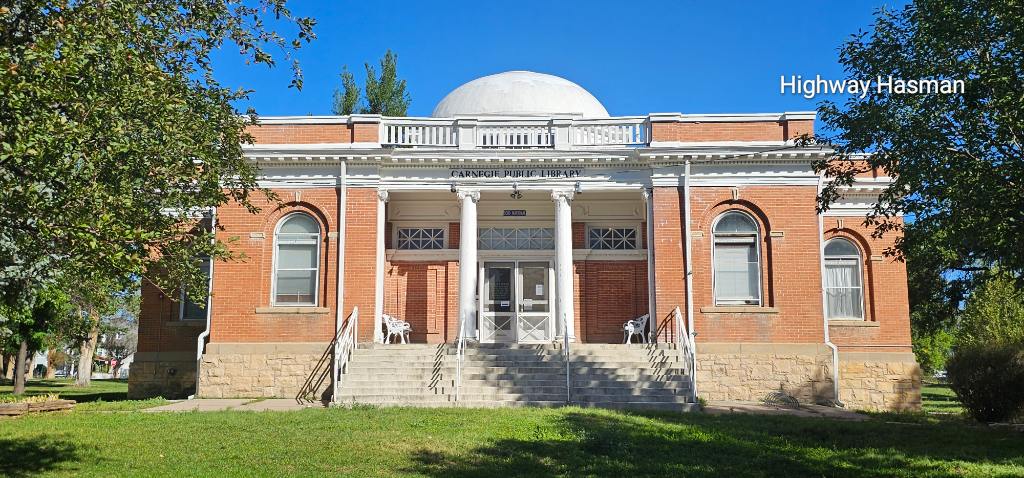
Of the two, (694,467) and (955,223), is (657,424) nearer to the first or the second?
(694,467)

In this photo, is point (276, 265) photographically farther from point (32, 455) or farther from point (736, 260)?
point (736, 260)

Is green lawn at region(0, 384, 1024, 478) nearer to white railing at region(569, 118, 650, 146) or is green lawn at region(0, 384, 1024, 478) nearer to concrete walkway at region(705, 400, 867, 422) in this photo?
concrete walkway at region(705, 400, 867, 422)

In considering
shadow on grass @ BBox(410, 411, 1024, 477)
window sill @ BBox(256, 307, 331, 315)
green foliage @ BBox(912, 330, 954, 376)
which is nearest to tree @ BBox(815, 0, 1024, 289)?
shadow on grass @ BBox(410, 411, 1024, 477)

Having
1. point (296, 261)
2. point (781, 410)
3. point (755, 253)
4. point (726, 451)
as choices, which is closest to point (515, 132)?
point (296, 261)

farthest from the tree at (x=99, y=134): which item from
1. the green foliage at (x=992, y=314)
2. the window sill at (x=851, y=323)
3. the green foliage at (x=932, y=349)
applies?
the green foliage at (x=932, y=349)

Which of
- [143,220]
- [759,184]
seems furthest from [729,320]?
[143,220]

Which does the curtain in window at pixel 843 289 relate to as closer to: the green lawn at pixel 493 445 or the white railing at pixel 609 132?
the white railing at pixel 609 132

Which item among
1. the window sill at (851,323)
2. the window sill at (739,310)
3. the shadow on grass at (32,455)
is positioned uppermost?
the window sill at (739,310)

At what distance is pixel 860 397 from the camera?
18.9 metres

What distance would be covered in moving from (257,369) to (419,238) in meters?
5.26

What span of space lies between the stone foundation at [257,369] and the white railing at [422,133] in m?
5.18

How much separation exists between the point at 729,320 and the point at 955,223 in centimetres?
802

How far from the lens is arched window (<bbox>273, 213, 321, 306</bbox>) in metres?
18.9

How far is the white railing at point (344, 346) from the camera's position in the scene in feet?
55.5
